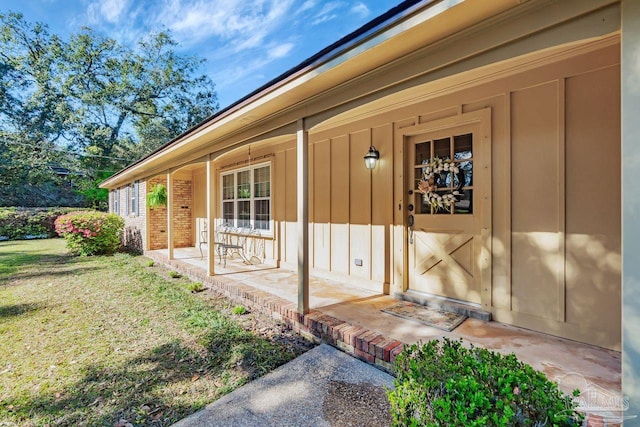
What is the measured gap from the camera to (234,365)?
279 centimetres

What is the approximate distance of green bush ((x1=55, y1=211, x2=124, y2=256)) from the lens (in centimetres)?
871

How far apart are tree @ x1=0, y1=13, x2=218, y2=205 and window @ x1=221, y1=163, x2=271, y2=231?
17301 mm

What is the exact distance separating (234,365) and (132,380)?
0.85 meters

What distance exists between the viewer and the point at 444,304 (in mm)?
3502

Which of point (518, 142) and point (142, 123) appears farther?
point (142, 123)

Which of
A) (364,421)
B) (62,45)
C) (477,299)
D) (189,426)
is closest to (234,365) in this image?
(189,426)

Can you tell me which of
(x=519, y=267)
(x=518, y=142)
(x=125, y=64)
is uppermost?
(x=125, y=64)

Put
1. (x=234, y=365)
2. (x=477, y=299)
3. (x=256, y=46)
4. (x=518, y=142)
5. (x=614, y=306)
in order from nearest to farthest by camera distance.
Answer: (x=614, y=306)
(x=234, y=365)
(x=518, y=142)
(x=477, y=299)
(x=256, y=46)

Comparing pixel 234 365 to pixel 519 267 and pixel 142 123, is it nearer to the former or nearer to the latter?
pixel 519 267

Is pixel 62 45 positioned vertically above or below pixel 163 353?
above

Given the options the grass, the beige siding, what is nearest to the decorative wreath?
the beige siding

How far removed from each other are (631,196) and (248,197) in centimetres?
645

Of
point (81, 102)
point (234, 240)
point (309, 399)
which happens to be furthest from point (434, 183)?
point (81, 102)

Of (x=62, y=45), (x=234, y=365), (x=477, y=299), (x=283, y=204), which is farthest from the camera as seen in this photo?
(x=62, y=45)
